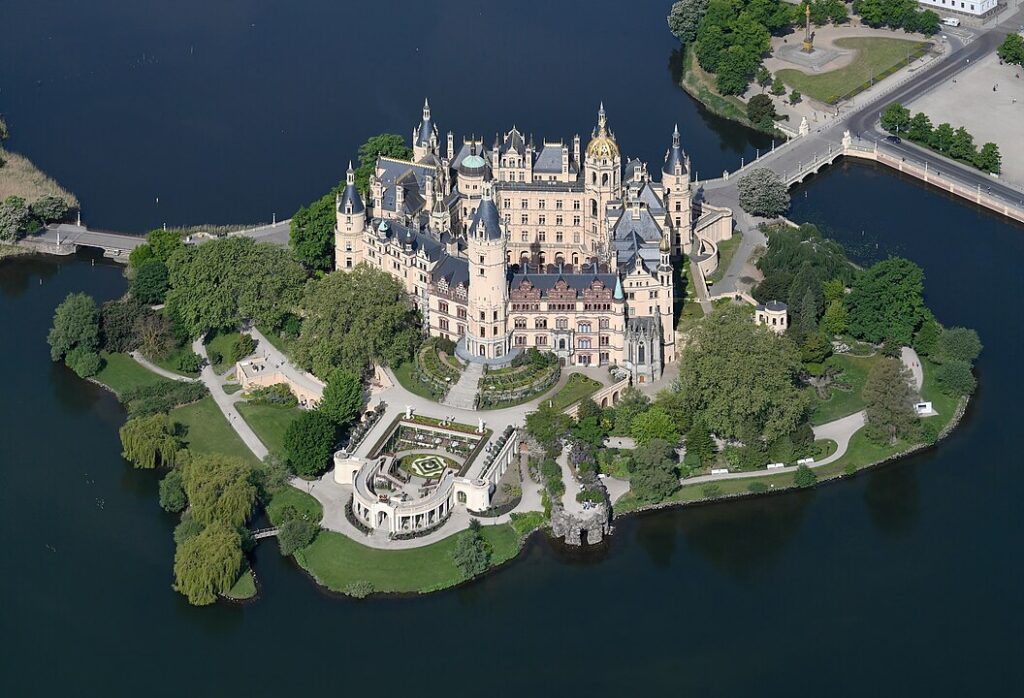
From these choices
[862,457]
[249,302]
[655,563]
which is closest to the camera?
[655,563]

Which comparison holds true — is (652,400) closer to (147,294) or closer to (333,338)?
(333,338)

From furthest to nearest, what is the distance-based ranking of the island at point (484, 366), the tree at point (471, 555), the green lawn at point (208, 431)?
the green lawn at point (208, 431), the island at point (484, 366), the tree at point (471, 555)

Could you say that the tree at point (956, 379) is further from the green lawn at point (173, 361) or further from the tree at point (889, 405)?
the green lawn at point (173, 361)

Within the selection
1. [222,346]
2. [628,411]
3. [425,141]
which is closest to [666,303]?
[628,411]

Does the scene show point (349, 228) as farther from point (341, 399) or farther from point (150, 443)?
point (150, 443)

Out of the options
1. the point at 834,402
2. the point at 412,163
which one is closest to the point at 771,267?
the point at 834,402

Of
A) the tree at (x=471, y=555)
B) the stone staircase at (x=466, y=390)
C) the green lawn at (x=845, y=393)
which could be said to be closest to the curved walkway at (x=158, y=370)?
the stone staircase at (x=466, y=390)

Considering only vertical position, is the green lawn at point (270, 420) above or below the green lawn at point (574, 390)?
below
